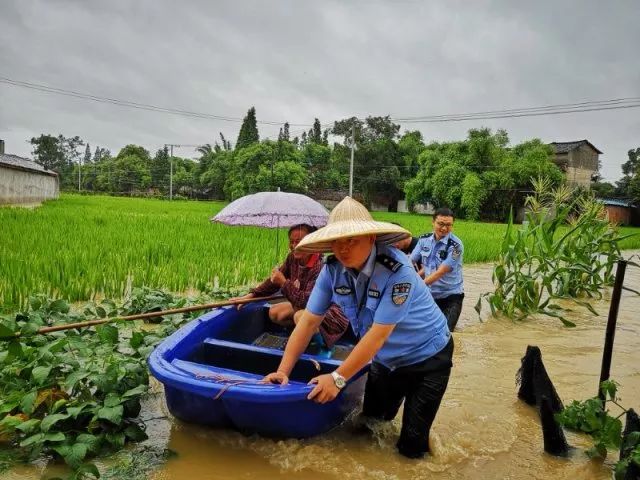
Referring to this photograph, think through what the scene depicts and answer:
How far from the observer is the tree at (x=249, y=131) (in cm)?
4334

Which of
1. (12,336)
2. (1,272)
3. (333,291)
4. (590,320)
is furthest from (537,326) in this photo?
(1,272)

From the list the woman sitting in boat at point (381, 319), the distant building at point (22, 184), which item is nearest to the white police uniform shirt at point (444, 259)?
the woman sitting in boat at point (381, 319)

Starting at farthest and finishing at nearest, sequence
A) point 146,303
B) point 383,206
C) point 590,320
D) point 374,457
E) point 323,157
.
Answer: point 323,157, point 383,206, point 590,320, point 146,303, point 374,457

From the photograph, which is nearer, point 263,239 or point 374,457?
point 374,457

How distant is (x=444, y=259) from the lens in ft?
14.4

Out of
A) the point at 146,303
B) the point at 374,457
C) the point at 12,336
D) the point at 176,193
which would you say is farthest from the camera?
the point at 176,193

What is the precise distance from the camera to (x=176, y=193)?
54.0 m

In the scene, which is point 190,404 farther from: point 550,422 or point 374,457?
point 550,422

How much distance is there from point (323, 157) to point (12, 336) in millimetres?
39679

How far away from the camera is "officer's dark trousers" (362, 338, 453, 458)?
228cm

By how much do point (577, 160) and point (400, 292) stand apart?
118ft

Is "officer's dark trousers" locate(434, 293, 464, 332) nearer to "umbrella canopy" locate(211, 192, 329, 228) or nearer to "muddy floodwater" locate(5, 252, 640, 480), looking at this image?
"muddy floodwater" locate(5, 252, 640, 480)

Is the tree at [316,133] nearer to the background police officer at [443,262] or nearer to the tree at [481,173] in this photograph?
the tree at [481,173]

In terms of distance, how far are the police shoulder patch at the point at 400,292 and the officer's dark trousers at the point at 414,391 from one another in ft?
1.36
